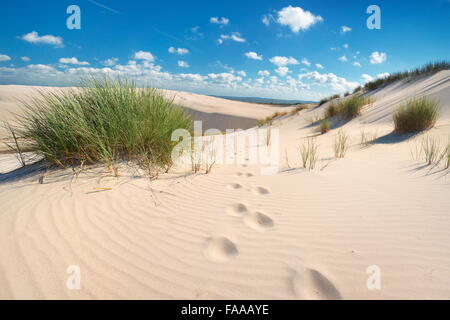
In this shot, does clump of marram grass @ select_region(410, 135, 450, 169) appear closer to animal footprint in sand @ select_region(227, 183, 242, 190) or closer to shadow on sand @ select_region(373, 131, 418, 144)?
shadow on sand @ select_region(373, 131, 418, 144)

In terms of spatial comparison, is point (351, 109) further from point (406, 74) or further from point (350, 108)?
point (406, 74)

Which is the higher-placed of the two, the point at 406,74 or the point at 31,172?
the point at 406,74

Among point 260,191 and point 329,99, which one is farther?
point 329,99

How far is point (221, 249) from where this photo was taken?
1.61 m

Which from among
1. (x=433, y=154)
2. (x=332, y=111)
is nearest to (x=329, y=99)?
(x=332, y=111)

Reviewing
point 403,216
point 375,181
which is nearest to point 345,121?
point 375,181

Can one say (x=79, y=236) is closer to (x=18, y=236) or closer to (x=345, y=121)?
(x=18, y=236)

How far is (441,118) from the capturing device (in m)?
5.54

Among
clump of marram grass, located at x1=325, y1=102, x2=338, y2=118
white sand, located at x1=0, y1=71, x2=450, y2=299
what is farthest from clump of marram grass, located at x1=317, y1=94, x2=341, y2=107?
white sand, located at x1=0, y1=71, x2=450, y2=299

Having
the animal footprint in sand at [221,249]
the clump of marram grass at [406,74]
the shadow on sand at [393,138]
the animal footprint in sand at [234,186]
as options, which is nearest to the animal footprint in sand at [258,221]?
the animal footprint in sand at [221,249]

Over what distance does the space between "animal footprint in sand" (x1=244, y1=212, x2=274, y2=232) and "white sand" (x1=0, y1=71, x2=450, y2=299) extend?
0.6 inches

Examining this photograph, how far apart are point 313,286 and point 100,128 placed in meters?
3.07

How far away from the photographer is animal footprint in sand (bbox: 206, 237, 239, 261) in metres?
1.51

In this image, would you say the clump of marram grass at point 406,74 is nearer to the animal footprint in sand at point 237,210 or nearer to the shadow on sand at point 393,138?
the shadow on sand at point 393,138
